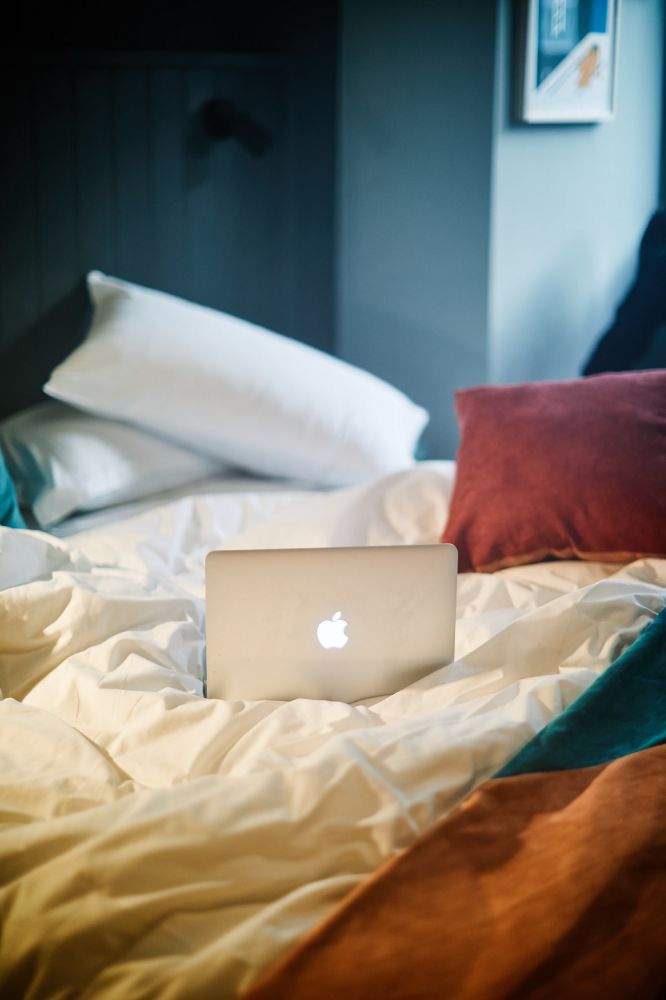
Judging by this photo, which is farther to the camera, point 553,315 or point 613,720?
point 553,315

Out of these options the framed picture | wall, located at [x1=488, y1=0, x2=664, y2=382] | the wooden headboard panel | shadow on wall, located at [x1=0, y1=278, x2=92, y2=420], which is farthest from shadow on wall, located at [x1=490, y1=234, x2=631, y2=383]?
shadow on wall, located at [x1=0, y1=278, x2=92, y2=420]

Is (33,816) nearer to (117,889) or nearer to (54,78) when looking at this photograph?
(117,889)

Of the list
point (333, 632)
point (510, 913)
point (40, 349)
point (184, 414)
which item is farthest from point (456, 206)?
point (510, 913)

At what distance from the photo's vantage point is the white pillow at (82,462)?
2162mm

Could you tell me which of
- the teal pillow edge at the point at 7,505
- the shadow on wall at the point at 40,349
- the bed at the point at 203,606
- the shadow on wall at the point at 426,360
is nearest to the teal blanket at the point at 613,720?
the bed at the point at 203,606

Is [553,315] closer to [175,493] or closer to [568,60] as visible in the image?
[568,60]

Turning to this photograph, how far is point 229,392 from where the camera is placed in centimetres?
233

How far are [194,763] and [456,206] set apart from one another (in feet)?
6.18

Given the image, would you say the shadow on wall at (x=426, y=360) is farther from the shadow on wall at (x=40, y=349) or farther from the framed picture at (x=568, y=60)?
the shadow on wall at (x=40, y=349)

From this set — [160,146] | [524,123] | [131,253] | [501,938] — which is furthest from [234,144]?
[501,938]

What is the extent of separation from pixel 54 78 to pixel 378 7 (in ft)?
2.69

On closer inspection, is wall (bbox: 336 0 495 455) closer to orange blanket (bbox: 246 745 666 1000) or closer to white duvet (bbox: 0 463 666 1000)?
white duvet (bbox: 0 463 666 1000)

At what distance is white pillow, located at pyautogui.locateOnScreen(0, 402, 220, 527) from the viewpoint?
216cm

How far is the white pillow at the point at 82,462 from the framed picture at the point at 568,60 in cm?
119
